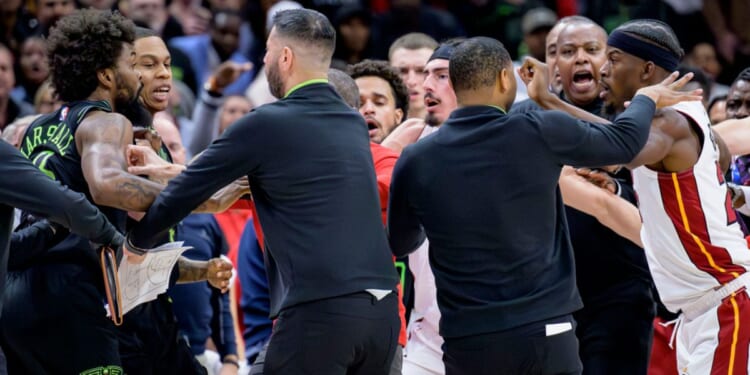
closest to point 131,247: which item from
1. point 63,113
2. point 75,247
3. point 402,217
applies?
point 75,247

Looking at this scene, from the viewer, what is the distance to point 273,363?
16.4 feet

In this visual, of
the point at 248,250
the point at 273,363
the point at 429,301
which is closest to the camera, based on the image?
the point at 273,363

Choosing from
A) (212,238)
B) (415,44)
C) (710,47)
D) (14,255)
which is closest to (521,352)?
(14,255)

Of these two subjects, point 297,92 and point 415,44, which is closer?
point 297,92

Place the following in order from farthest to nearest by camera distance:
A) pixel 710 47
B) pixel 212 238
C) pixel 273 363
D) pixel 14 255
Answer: pixel 710 47 < pixel 212 238 < pixel 14 255 < pixel 273 363

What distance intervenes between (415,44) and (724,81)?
472cm

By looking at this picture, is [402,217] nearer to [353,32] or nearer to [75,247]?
[75,247]

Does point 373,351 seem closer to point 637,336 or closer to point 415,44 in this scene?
point 637,336

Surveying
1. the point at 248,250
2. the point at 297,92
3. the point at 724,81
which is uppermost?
the point at 297,92

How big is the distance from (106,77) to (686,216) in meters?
2.80

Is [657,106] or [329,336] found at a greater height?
[657,106]

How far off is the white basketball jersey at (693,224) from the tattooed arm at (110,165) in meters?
2.35

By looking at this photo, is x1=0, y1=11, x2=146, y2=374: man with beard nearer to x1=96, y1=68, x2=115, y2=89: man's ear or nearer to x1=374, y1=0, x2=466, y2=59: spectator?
x1=96, y1=68, x2=115, y2=89: man's ear

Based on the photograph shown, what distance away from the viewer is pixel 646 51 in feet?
19.7
